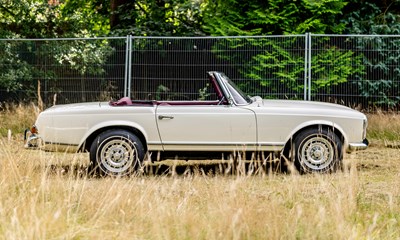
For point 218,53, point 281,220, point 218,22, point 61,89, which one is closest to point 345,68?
point 218,53

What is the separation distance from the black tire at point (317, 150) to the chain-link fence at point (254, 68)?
4.55m

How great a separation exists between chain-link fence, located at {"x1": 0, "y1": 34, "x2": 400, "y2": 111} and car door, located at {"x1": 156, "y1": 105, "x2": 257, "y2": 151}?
4746mm

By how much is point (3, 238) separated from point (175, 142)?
14.6ft

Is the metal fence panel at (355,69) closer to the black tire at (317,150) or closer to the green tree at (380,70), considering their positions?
the green tree at (380,70)

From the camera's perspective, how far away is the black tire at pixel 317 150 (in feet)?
27.8

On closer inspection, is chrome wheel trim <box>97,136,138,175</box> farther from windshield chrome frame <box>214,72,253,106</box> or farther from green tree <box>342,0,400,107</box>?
green tree <box>342,0,400,107</box>

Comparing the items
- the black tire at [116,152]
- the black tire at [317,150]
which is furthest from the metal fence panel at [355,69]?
the black tire at [116,152]

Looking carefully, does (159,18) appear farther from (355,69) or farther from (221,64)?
(355,69)

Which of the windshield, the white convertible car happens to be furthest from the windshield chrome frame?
the white convertible car

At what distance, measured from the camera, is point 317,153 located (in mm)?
8523

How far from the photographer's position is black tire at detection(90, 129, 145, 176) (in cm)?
834

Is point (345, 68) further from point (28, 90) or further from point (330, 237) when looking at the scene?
point (330, 237)

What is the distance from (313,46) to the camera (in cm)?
1312

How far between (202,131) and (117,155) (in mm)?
1062
